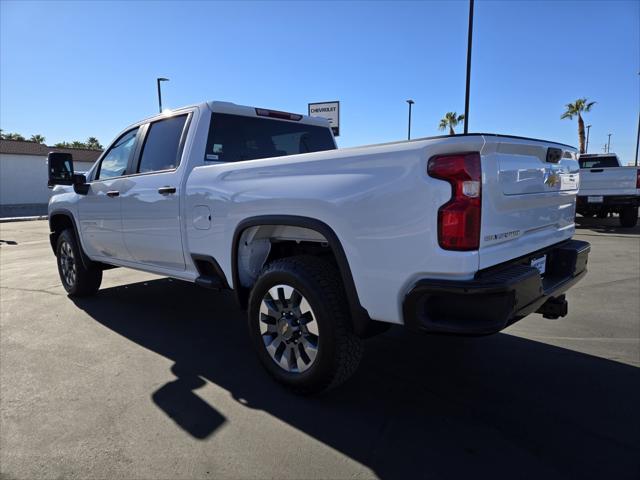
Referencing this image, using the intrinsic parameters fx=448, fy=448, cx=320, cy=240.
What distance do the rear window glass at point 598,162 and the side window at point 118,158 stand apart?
46.4 feet

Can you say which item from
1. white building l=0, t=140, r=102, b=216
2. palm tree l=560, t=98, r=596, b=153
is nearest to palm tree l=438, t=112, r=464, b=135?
palm tree l=560, t=98, r=596, b=153

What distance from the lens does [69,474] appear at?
2.23 metres

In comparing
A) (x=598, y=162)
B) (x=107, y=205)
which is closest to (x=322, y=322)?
(x=107, y=205)

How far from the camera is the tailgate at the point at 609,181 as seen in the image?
11.9 metres

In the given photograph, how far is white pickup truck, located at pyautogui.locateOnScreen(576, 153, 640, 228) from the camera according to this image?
1190 centimetres

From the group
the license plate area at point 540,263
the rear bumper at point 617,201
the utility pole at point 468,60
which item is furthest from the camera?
the utility pole at point 468,60

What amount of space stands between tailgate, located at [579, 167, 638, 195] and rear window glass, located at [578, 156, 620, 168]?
223 centimetres

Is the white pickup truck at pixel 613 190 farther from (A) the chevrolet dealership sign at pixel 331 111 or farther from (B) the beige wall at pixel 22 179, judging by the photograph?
(B) the beige wall at pixel 22 179

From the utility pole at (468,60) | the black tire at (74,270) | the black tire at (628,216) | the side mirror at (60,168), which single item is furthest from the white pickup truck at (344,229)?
the black tire at (628,216)

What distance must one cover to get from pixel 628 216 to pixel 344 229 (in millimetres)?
13632

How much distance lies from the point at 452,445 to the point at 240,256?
1855 millimetres

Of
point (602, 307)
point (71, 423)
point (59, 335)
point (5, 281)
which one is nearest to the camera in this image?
point (71, 423)

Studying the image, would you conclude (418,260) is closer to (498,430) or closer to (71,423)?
(498,430)

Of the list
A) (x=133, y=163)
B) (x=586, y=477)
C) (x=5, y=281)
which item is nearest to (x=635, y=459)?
(x=586, y=477)
